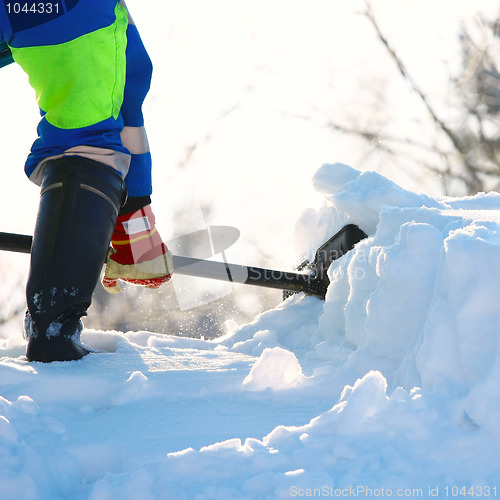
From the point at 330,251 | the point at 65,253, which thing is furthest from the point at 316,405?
the point at 330,251

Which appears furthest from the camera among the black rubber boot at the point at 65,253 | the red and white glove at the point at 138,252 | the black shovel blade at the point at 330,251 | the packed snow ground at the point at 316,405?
the black shovel blade at the point at 330,251

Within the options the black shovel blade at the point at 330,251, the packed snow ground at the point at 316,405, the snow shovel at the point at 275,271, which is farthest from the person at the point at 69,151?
the black shovel blade at the point at 330,251

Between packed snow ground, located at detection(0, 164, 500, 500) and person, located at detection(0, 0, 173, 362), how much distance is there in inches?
5.9

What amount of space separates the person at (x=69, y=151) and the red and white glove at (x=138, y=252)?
0.26 meters

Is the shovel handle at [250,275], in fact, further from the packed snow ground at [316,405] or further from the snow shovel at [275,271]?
the packed snow ground at [316,405]

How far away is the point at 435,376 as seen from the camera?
1.12m

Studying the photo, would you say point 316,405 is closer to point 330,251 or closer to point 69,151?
point 69,151

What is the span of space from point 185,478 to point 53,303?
0.66 metres

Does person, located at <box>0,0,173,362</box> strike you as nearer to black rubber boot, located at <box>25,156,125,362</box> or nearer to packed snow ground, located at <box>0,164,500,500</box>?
black rubber boot, located at <box>25,156,125,362</box>

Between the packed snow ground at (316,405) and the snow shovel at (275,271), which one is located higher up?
the packed snow ground at (316,405)

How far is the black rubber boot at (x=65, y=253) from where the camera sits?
1.37m

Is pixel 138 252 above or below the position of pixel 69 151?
below

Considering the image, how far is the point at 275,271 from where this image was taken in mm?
2523

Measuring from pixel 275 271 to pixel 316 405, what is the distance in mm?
1316
